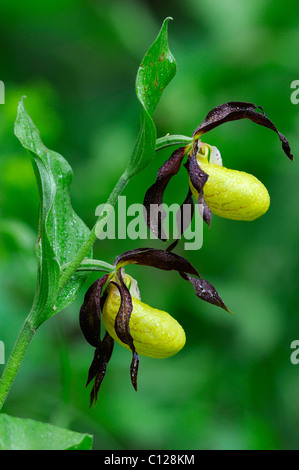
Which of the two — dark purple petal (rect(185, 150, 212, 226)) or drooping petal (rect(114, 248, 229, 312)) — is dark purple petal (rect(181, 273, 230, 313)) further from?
dark purple petal (rect(185, 150, 212, 226))

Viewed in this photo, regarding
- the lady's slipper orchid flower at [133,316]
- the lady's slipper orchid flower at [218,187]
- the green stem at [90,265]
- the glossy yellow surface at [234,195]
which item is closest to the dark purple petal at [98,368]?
the lady's slipper orchid flower at [133,316]

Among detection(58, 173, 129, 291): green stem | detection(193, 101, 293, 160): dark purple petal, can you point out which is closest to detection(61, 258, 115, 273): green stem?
detection(58, 173, 129, 291): green stem

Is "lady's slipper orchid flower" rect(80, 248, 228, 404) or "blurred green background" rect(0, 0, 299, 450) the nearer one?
"lady's slipper orchid flower" rect(80, 248, 228, 404)

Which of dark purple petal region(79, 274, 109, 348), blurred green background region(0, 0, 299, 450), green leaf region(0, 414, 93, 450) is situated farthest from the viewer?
blurred green background region(0, 0, 299, 450)

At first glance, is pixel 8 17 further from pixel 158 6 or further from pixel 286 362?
pixel 286 362

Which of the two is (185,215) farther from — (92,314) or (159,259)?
(92,314)

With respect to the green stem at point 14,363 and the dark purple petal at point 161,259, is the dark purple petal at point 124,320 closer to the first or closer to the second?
the dark purple petal at point 161,259
